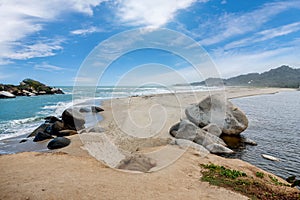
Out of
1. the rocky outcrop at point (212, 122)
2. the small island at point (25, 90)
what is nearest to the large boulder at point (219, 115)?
the rocky outcrop at point (212, 122)

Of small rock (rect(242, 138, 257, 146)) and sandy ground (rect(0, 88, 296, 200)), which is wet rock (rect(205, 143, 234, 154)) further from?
small rock (rect(242, 138, 257, 146))

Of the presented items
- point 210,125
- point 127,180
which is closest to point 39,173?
point 127,180

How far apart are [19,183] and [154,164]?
152 inches

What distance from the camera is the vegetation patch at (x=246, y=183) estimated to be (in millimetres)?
5270

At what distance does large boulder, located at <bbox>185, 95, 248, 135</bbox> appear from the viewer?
1238 cm

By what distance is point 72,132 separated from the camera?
1289cm

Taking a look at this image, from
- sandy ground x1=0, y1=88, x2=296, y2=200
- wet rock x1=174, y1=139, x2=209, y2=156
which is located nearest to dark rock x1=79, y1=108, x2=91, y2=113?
sandy ground x1=0, y1=88, x2=296, y2=200

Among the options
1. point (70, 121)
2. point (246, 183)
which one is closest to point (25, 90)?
point (70, 121)

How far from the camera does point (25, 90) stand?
2275 inches

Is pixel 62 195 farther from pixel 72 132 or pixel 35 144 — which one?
pixel 72 132

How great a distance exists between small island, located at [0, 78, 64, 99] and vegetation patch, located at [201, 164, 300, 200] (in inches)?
2190

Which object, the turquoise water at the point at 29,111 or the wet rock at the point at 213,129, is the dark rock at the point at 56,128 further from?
the wet rock at the point at 213,129

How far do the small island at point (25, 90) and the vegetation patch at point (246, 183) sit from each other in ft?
182

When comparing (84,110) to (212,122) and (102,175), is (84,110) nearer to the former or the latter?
(212,122)
